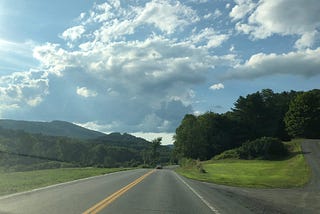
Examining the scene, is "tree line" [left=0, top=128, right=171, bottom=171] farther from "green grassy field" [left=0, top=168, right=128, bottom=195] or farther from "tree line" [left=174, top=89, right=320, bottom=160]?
"green grassy field" [left=0, top=168, right=128, bottom=195]

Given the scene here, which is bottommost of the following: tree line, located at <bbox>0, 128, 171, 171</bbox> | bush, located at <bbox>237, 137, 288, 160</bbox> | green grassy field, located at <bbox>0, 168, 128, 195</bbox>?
green grassy field, located at <bbox>0, 168, 128, 195</bbox>

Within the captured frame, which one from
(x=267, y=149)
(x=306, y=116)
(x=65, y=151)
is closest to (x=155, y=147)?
(x=65, y=151)

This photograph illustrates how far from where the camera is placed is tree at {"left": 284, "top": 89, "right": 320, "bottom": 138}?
109625 mm

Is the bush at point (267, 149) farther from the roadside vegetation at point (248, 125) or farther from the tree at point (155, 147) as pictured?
the tree at point (155, 147)

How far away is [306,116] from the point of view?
10969 cm

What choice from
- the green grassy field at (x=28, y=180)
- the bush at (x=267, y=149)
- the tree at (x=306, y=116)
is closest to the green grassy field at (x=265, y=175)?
the bush at (x=267, y=149)

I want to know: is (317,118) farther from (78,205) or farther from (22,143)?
(78,205)

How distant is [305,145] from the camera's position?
8869 cm

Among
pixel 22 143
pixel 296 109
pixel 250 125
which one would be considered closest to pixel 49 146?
pixel 22 143

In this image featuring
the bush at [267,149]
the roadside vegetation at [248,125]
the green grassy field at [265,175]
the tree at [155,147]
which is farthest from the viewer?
the tree at [155,147]

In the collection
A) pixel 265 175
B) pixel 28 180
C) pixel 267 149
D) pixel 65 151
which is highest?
pixel 65 151

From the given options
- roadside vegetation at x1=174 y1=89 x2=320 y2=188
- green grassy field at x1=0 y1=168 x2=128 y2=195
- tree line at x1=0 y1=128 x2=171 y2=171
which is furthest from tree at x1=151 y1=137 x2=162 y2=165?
green grassy field at x1=0 y1=168 x2=128 y2=195

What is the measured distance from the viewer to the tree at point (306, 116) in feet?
360

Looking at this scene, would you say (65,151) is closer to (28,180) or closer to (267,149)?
(267,149)
